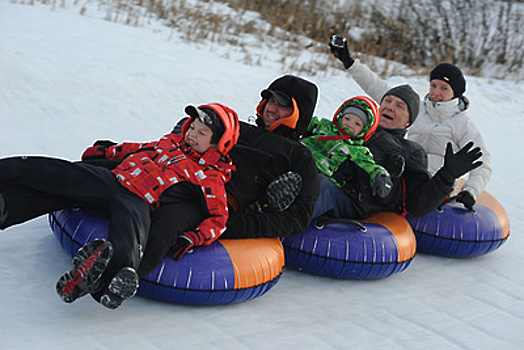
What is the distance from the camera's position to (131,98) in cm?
666

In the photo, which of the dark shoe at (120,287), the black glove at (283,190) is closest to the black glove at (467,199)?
the black glove at (283,190)

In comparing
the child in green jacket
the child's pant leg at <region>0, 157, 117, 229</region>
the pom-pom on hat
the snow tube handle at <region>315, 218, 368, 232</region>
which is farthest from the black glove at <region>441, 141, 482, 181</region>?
the child's pant leg at <region>0, 157, 117, 229</region>

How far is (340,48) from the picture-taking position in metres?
4.80

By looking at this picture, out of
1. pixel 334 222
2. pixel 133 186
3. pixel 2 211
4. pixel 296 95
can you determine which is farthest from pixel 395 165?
pixel 2 211

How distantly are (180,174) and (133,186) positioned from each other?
0.75 feet

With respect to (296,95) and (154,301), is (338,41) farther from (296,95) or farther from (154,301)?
(154,301)

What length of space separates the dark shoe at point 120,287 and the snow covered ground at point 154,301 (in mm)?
167

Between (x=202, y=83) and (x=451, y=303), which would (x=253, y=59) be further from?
(x=451, y=303)

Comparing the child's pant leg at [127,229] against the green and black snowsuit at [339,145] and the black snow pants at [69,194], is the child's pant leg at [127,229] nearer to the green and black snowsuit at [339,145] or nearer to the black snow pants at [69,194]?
the black snow pants at [69,194]

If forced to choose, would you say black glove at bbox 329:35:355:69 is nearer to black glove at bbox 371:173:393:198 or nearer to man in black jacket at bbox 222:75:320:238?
man in black jacket at bbox 222:75:320:238

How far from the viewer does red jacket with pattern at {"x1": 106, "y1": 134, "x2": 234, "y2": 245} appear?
303cm

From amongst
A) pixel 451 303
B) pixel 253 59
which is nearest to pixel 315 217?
pixel 451 303

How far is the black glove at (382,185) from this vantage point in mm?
3670

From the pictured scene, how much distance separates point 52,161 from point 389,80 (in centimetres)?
691
